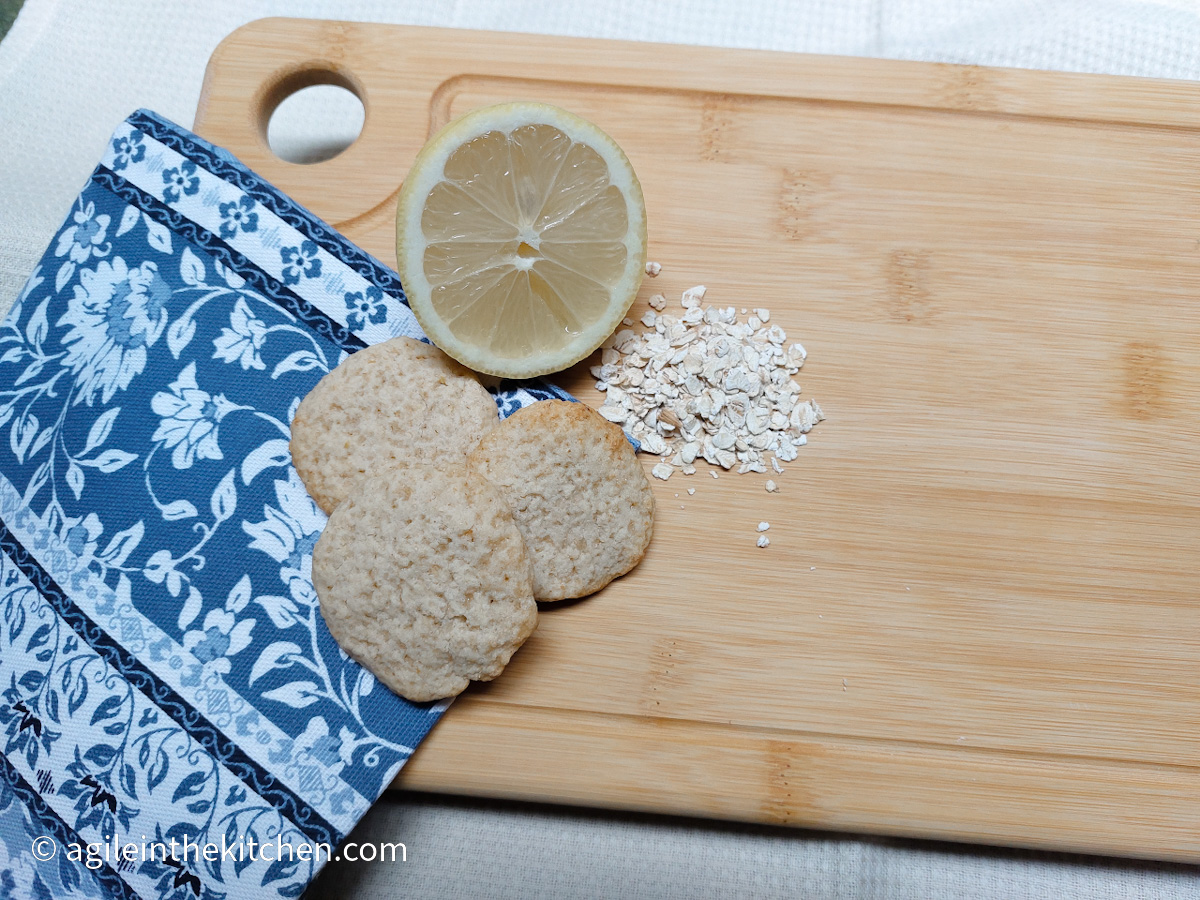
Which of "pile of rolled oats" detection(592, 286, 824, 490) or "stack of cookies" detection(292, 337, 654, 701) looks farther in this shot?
"pile of rolled oats" detection(592, 286, 824, 490)

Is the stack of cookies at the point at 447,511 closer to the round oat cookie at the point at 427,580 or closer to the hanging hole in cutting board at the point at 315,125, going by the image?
the round oat cookie at the point at 427,580

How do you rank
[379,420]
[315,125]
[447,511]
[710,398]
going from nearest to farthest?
1. [447,511]
2. [379,420]
3. [710,398]
4. [315,125]

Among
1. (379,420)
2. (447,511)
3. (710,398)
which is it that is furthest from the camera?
(710,398)

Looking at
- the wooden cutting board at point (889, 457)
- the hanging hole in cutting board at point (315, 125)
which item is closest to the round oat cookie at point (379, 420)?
the wooden cutting board at point (889, 457)

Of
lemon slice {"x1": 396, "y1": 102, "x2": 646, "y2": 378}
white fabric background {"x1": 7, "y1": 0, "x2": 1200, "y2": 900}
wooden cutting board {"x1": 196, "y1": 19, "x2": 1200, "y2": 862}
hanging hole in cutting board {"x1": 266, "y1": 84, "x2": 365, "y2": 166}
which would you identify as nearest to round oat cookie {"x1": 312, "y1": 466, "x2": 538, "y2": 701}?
wooden cutting board {"x1": 196, "y1": 19, "x2": 1200, "y2": 862}

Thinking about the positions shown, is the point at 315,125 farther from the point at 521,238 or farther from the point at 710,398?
the point at 710,398

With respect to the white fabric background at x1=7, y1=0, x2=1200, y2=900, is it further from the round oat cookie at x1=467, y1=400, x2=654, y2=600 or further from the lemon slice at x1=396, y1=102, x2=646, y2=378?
the lemon slice at x1=396, y1=102, x2=646, y2=378

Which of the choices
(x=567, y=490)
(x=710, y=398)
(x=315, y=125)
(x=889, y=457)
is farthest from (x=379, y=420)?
(x=315, y=125)

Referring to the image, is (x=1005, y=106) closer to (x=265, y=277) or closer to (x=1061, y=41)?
(x=1061, y=41)
